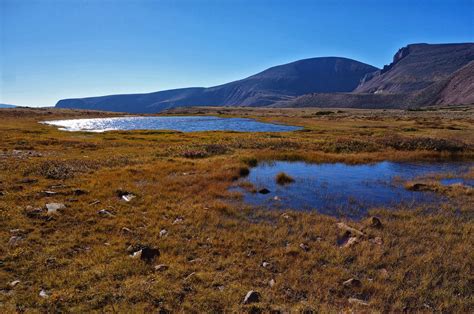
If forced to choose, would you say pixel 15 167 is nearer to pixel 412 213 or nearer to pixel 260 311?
pixel 260 311

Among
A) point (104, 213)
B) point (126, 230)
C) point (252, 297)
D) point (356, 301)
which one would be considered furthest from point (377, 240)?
point (104, 213)

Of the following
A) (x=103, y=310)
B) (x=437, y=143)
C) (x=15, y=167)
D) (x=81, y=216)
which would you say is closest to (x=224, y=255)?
(x=103, y=310)

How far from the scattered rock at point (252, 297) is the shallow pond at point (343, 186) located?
328 inches

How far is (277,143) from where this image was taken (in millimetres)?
39312

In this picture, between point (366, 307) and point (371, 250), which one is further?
point (371, 250)

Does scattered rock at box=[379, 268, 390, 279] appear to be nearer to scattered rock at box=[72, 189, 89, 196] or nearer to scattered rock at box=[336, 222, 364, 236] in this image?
scattered rock at box=[336, 222, 364, 236]

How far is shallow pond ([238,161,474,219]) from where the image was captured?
16.3 m

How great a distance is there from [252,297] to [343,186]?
588 inches

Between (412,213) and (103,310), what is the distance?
14.5 m

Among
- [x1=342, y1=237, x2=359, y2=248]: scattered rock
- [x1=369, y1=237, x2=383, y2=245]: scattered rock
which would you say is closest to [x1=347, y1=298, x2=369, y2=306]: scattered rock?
[x1=342, y1=237, x2=359, y2=248]: scattered rock

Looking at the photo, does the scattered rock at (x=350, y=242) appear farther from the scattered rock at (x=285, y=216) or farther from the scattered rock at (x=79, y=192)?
the scattered rock at (x=79, y=192)

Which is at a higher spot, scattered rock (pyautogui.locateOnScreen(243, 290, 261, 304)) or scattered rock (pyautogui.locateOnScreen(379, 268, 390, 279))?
scattered rock (pyautogui.locateOnScreen(243, 290, 261, 304))

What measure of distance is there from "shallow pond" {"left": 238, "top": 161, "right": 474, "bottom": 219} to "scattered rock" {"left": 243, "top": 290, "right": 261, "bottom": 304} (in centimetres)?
832

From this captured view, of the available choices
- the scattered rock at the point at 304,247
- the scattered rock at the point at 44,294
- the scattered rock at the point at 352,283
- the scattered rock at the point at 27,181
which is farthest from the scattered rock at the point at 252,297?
the scattered rock at the point at 27,181
